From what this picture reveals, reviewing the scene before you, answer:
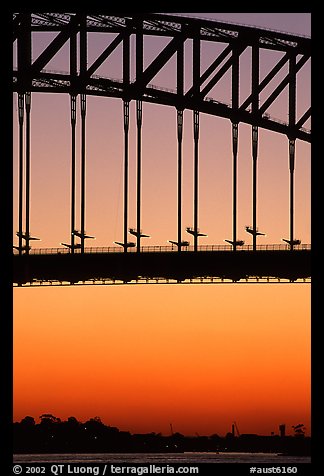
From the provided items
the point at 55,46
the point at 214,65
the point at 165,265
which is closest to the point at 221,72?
the point at 214,65

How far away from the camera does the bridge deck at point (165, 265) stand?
46031 mm

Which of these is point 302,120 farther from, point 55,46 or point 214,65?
point 55,46

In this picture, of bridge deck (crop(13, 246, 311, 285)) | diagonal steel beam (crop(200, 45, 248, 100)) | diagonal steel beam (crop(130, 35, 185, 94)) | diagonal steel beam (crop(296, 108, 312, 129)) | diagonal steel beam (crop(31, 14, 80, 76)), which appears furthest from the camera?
diagonal steel beam (crop(296, 108, 312, 129))

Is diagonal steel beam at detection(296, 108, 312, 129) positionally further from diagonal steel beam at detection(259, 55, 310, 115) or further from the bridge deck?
the bridge deck

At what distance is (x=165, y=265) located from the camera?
153 ft

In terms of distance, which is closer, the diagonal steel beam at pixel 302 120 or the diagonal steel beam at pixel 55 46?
the diagonal steel beam at pixel 55 46

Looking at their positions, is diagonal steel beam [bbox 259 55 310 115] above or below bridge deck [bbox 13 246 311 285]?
above

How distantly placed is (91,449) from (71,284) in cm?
1603

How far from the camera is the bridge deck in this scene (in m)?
46.0

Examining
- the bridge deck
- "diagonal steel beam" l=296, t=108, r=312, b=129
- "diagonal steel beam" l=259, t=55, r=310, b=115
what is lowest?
the bridge deck

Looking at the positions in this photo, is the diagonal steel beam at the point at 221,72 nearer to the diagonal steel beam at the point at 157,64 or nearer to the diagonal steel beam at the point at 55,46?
the diagonal steel beam at the point at 157,64
